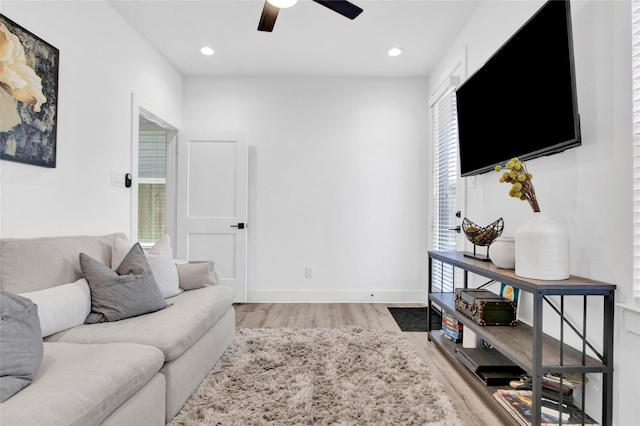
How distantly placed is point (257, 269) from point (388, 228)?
167 cm

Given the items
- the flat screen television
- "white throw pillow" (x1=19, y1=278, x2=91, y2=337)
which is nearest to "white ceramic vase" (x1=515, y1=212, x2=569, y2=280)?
the flat screen television

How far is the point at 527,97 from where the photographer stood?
5.96 feet

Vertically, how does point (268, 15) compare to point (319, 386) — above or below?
above

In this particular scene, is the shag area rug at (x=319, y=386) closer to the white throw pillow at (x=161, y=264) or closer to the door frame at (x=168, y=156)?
the white throw pillow at (x=161, y=264)

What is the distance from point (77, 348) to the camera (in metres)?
1.41

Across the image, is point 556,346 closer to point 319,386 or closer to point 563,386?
point 563,386

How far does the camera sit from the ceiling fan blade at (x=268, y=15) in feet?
6.32

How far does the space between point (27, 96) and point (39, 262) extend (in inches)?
38.8

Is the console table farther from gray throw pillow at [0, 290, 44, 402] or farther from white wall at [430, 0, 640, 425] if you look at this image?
gray throw pillow at [0, 290, 44, 402]

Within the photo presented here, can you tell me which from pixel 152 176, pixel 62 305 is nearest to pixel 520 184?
pixel 62 305

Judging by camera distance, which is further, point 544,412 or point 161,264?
point 161,264

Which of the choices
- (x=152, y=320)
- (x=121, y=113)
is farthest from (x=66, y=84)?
(x=152, y=320)

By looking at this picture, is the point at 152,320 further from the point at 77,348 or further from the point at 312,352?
the point at 312,352

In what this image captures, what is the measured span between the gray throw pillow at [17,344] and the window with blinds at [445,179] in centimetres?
308
